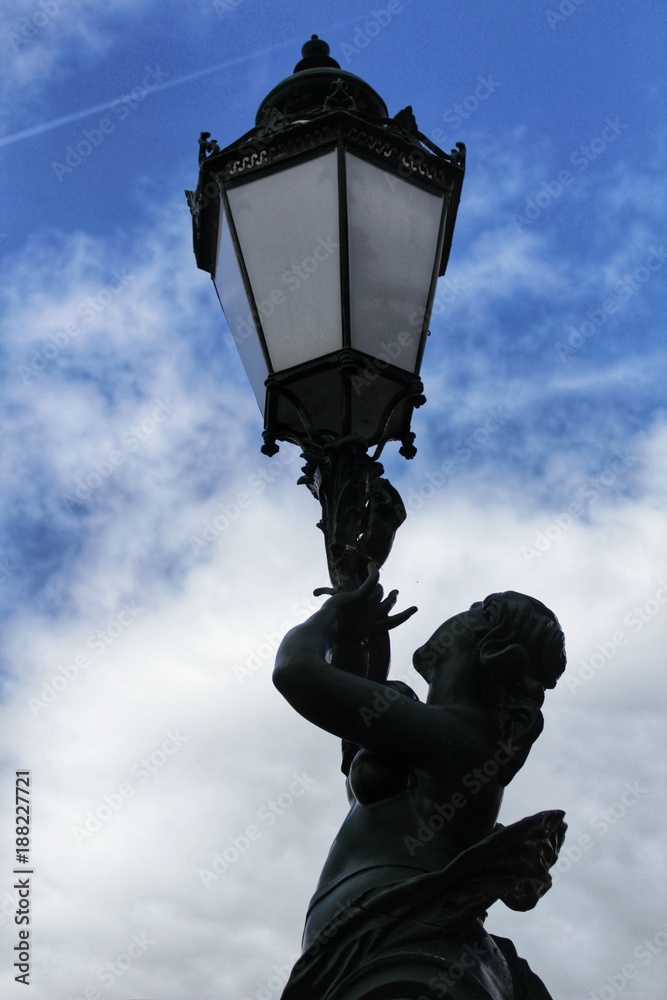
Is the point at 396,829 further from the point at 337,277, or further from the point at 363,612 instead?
the point at 337,277

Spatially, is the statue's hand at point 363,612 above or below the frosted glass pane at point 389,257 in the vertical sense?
below

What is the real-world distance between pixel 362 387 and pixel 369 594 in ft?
2.13

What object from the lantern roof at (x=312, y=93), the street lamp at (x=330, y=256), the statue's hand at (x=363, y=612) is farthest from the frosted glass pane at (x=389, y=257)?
the statue's hand at (x=363, y=612)

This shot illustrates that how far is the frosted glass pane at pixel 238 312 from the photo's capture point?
381 centimetres

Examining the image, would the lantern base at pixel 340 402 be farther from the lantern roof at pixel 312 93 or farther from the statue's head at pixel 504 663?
the lantern roof at pixel 312 93

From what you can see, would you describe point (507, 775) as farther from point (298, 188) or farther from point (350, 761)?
point (298, 188)

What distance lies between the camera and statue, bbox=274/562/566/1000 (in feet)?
9.44

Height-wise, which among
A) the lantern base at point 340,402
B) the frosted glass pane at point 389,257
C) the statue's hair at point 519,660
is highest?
→ the frosted glass pane at point 389,257

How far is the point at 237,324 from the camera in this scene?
3.97 meters

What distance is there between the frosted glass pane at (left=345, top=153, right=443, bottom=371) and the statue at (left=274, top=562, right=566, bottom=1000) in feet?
2.48

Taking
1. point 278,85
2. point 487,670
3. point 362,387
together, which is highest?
point 278,85

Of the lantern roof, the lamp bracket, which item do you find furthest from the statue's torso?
the lantern roof

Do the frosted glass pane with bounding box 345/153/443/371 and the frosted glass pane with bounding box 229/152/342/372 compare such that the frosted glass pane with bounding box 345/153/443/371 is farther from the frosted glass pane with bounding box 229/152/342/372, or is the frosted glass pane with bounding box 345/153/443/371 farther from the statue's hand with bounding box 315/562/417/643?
the statue's hand with bounding box 315/562/417/643

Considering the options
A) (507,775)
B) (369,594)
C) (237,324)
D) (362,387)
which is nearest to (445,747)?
(507,775)
